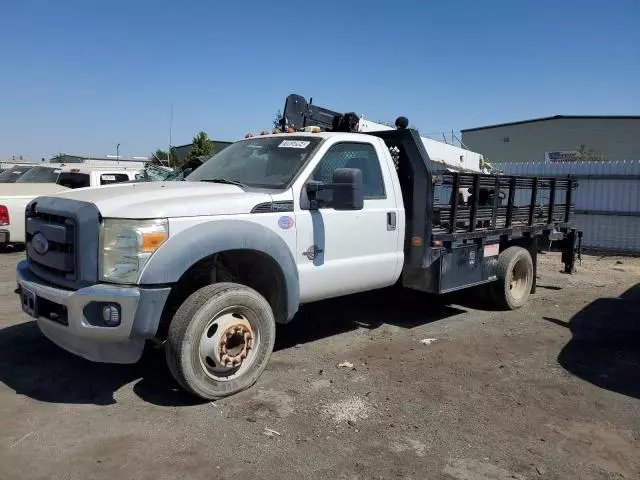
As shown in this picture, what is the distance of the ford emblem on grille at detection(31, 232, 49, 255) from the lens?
415cm

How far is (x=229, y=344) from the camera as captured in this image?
14.0 feet

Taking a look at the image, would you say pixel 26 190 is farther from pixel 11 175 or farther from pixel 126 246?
pixel 126 246

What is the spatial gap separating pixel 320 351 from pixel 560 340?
271cm

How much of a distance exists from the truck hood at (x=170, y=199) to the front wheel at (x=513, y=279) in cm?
388

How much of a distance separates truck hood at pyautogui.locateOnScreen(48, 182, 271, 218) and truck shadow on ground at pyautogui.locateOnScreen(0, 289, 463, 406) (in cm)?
145

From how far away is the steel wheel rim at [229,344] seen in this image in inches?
162

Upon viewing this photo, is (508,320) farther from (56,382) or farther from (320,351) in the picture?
(56,382)

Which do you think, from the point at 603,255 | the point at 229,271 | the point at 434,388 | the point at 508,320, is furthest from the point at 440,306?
the point at 603,255

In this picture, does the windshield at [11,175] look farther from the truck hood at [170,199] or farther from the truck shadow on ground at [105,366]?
the truck hood at [170,199]

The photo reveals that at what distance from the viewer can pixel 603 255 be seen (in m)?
13.5

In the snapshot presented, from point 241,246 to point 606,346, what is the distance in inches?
163

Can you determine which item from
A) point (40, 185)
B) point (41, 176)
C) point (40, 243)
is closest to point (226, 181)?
point (40, 243)

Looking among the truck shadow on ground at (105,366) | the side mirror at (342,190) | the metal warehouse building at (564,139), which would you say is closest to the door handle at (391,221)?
the side mirror at (342,190)

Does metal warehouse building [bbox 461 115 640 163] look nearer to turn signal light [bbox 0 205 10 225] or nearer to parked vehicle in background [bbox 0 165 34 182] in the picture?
parked vehicle in background [bbox 0 165 34 182]
